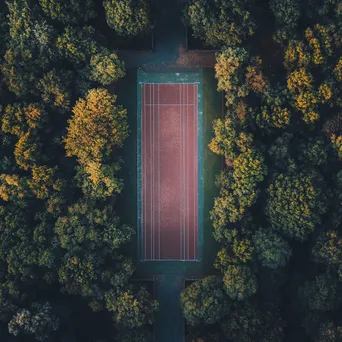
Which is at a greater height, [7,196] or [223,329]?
[7,196]

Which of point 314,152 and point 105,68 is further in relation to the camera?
point 314,152

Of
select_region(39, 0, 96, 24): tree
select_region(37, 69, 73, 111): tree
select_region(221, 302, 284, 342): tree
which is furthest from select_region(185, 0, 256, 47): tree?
select_region(221, 302, 284, 342): tree

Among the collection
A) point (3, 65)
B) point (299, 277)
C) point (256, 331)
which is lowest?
point (256, 331)

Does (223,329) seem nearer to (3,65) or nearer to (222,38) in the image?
(222,38)

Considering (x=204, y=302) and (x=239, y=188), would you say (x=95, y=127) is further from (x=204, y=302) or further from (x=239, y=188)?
(x=204, y=302)

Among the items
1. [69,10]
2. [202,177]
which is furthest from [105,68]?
[202,177]

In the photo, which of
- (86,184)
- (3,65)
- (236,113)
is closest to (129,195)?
(86,184)

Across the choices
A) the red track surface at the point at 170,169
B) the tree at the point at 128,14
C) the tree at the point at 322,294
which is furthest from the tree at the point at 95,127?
the tree at the point at 322,294
